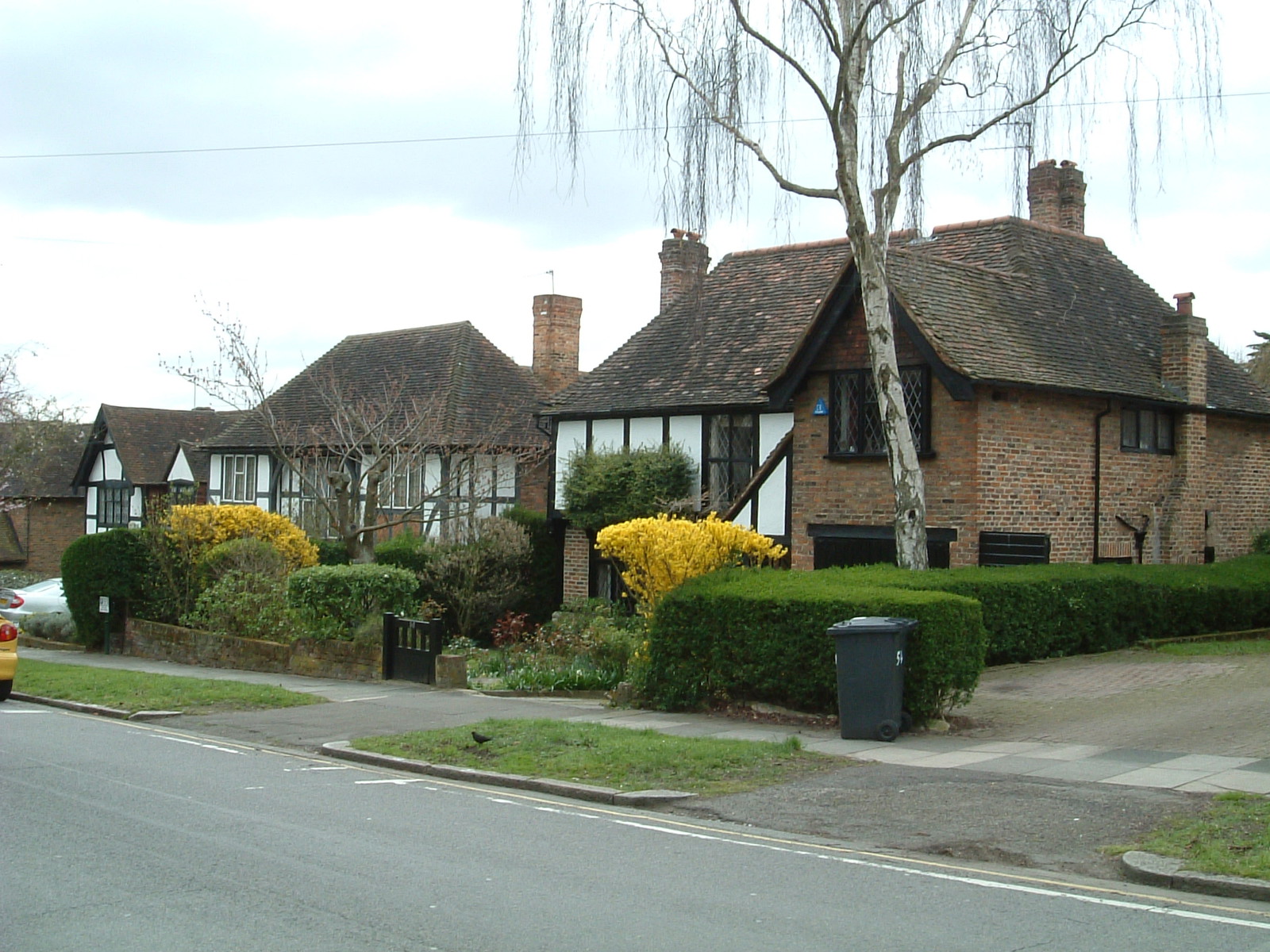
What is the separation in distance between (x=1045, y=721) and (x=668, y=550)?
493 cm

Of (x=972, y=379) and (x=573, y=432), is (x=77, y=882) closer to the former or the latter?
(x=972, y=379)

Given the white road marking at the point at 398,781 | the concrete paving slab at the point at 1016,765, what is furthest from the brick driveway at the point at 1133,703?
the white road marking at the point at 398,781

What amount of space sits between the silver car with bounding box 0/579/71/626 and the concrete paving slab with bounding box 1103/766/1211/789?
81.5 feet

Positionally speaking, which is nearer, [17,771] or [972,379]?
[17,771]

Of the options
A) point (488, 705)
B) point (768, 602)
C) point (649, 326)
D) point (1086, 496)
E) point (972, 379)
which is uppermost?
point (649, 326)

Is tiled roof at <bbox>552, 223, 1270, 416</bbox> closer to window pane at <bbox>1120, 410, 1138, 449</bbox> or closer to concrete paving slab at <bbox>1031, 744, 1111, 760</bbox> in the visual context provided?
window pane at <bbox>1120, 410, 1138, 449</bbox>

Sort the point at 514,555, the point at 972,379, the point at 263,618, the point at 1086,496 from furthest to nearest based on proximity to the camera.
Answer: the point at 514,555 < the point at 263,618 < the point at 1086,496 < the point at 972,379

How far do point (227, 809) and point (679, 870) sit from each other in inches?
148

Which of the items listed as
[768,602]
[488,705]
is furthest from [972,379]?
[488,705]

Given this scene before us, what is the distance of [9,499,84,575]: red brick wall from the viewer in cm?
5175

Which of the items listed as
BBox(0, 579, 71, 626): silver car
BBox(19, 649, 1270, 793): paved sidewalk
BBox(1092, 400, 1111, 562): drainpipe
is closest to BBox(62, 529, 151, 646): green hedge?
BBox(0, 579, 71, 626): silver car

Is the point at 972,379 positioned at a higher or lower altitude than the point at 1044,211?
lower

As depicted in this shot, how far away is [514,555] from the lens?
87.1 ft

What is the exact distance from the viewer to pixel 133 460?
4734 centimetres
